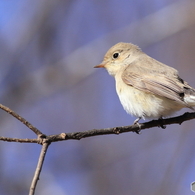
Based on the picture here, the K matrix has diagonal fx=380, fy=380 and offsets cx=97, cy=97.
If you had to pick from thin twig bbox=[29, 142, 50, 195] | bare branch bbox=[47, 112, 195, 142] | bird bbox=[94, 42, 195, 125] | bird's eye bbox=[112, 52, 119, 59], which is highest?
bird's eye bbox=[112, 52, 119, 59]

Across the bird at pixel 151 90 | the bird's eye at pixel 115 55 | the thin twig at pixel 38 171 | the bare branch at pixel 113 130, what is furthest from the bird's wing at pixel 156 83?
the thin twig at pixel 38 171

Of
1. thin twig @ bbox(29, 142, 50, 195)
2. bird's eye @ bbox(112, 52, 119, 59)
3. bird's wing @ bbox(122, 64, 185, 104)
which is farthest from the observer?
bird's eye @ bbox(112, 52, 119, 59)

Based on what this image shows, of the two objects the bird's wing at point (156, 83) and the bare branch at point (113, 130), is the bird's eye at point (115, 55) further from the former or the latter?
the bare branch at point (113, 130)

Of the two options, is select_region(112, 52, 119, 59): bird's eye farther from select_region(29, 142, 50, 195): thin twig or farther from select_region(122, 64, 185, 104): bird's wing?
select_region(29, 142, 50, 195): thin twig

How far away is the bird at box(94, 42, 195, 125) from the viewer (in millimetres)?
4125

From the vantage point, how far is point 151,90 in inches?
168

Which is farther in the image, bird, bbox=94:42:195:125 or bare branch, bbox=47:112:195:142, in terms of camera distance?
bird, bbox=94:42:195:125

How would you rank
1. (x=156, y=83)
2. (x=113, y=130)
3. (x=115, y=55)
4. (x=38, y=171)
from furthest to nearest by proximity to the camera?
(x=115, y=55) → (x=156, y=83) → (x=113, y=130) → (x=38, y=171)

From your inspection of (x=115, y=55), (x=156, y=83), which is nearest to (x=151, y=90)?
(x=156, y=83)

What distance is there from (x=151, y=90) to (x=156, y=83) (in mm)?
156

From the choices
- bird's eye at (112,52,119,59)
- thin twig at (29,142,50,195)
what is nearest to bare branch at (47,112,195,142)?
thin twig at (29,142,50,195)

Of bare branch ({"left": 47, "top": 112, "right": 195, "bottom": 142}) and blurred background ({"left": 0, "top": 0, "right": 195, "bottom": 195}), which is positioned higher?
blurred background ({"left": 0, "top": 0, "right": 195, "bottom": 195})

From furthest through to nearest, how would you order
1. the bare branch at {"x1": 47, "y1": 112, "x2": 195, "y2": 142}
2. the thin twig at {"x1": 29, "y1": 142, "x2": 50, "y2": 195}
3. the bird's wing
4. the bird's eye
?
the bird's eye → the bird's wing → the bare branch at {"x1": 47, "y1": 112, "x2": 195, "y2": 142} → the thin twig at {"x1": 29, "y1": 142, "x2": 50, "y2": 195}

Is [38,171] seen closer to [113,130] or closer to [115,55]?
[113,130]
